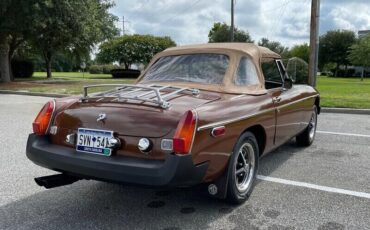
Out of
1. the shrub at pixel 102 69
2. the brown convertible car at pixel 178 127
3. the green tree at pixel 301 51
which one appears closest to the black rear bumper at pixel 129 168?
the brown convertible car at pixel 178 127

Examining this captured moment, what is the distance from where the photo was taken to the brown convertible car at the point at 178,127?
3121 millimetres

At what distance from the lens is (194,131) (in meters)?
3.12

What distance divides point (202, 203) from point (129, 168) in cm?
114

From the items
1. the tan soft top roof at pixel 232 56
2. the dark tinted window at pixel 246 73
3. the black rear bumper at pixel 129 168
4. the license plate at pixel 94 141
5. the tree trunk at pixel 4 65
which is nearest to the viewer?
the black rear bumper at pixel 129 168

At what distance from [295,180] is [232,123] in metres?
1.60

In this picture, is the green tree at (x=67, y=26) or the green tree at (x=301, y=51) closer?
the green tree at (x=67, y=26)

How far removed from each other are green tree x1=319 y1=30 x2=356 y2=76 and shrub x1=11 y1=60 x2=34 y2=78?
55.7m

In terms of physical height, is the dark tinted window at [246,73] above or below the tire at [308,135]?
above

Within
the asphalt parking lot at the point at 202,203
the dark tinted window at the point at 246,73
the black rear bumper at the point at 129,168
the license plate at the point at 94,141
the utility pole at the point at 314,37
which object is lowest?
the asphalt parking lot at the point at 202,203

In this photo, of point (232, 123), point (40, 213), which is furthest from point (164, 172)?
point (40, 213)

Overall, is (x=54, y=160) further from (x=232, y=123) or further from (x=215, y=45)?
(x=215, y=45)

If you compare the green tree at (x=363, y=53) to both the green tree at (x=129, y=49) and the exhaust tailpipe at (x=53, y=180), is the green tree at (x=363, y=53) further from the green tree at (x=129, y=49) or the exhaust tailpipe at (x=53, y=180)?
the exhaust tailpipe at (x=53, y=180)

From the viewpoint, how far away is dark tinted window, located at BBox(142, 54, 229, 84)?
14.3 ft

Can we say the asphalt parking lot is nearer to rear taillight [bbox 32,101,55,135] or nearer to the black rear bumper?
the black rear bumper
